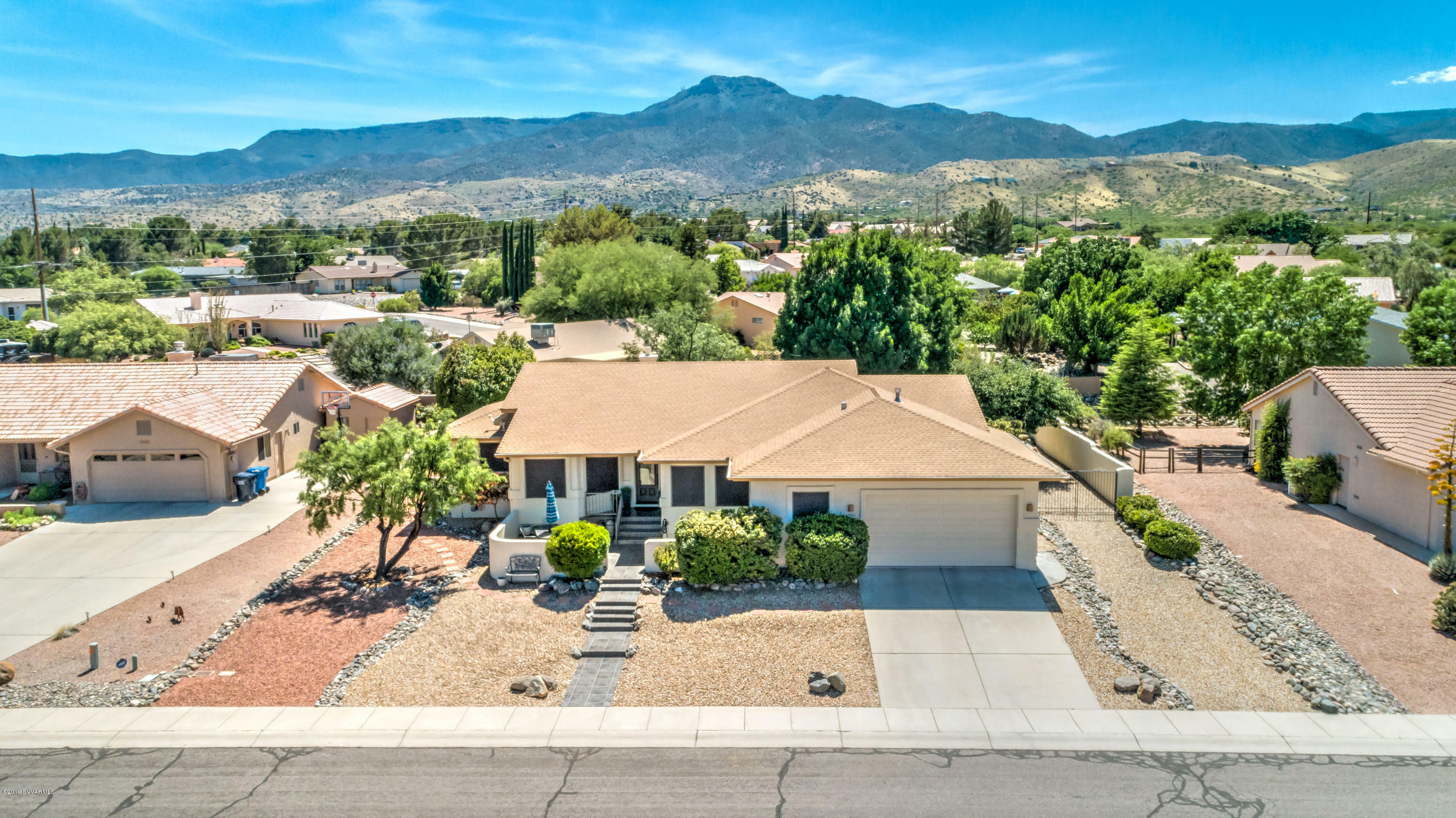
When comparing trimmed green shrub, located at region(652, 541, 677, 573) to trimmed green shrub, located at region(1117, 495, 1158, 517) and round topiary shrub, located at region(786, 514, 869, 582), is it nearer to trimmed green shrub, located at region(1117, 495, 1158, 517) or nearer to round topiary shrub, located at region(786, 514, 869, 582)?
round topiary shrub, located at region(786, 514, 869, 582)

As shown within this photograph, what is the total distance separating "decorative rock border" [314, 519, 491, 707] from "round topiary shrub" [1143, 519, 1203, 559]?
16.7 m

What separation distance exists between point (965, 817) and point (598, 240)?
81846 millimetres

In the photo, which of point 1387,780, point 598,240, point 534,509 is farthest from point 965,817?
point 598,240

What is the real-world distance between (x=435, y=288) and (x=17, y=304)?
130 feet

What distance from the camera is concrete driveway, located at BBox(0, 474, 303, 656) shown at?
19547 millimetres

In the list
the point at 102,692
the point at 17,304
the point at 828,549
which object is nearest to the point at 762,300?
the point at 828,549

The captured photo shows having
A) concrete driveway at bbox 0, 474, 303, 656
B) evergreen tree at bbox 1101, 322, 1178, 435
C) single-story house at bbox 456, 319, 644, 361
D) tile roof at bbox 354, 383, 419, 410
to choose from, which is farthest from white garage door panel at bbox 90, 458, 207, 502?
evergreen tree at bbox 1101, 322, 1178, 435

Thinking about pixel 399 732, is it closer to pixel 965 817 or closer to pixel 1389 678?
pixel 965 817

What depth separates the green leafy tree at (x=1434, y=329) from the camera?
34312mm

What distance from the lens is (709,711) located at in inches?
600

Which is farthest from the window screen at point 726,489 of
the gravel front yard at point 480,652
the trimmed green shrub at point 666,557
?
the gravel front yard at point 480,652

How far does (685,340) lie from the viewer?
3712 centimetres

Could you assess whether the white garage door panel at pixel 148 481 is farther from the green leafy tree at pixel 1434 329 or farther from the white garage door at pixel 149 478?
the green leafy tree at pixel 1434 329

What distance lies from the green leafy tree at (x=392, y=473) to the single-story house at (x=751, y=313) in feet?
133
